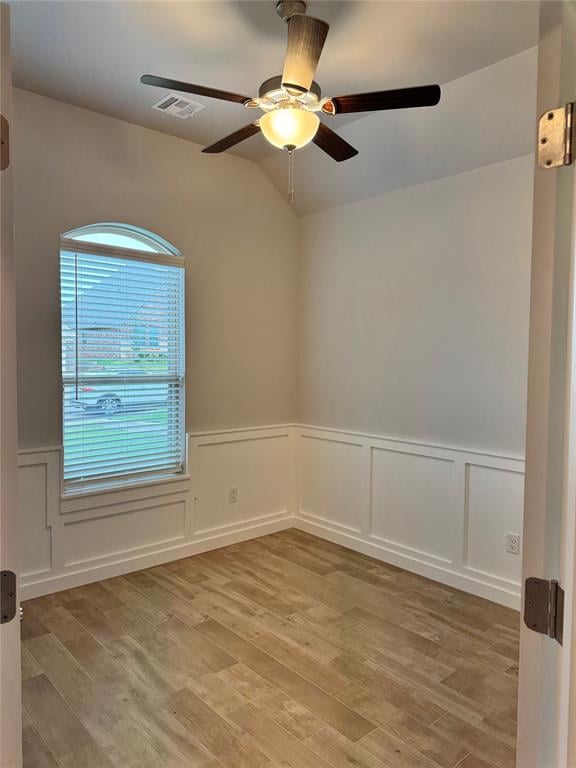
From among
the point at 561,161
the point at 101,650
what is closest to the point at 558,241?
the point at 561,161

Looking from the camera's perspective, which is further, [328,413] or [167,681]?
[328,413]

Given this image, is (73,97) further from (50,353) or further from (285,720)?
(285,720)

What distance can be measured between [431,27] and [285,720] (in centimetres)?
297

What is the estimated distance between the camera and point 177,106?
2.99 m

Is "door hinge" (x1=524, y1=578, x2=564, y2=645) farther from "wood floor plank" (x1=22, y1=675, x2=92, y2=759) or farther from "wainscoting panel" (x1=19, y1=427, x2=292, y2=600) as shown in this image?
"wainscoting panel" (x1=19, y1=427, x2=292, y2=600)

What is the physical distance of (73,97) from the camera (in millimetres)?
2943

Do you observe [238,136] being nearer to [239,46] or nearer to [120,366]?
[239,46]

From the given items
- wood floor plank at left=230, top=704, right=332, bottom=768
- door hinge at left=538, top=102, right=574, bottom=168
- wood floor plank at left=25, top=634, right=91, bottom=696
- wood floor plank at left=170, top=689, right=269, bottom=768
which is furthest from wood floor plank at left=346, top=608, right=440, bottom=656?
door hinge at left=538, top=102, right=574, bottom=168

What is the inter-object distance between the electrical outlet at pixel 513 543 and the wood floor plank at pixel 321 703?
142cm

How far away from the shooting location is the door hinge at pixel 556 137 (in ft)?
2.69

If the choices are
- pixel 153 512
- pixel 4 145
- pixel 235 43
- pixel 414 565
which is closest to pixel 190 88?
pixel 235 43

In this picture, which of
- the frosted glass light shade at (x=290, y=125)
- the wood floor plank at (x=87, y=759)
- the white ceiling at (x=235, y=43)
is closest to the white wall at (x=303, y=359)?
the white ceiling at (x=235, y=43)

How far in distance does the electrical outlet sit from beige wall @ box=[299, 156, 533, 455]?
0.50 metres

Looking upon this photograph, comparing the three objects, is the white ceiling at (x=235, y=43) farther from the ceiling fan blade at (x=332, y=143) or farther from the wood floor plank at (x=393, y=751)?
the wood floor plank at (x=393, y=751)
